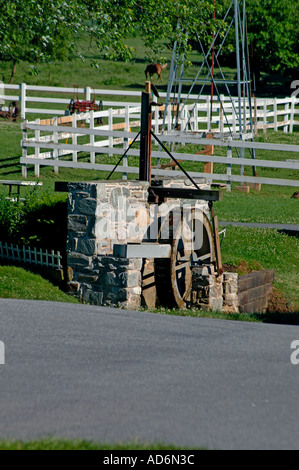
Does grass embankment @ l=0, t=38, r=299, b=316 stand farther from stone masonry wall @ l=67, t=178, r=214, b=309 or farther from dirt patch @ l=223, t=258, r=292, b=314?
stone masonry wall @ l=67, t=178, r=214, b=309

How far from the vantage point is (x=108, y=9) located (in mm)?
16859

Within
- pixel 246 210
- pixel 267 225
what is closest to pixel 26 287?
pixel 267 225

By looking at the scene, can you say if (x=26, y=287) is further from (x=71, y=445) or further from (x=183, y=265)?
(x=71, y=445)

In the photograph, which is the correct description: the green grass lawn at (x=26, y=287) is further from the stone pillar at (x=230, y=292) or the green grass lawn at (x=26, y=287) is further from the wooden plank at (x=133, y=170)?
the wooden plank at (x=133, y=170)

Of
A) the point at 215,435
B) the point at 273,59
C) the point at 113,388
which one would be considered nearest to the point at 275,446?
the point at 215,435

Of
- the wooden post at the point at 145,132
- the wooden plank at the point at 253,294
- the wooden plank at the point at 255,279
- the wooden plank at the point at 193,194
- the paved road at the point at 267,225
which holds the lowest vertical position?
the wooden plank at the point at 253,294

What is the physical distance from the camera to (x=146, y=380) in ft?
22.5

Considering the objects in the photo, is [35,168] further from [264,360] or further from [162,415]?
[162,415]

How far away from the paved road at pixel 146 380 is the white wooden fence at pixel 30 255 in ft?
7.46

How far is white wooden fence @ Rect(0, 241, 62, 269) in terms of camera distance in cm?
1225

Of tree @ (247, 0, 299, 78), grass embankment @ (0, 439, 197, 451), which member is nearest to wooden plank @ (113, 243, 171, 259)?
grass embankment @ (0, 439, 197, 451)

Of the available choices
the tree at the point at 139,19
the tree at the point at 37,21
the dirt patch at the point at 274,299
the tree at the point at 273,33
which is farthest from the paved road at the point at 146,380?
the tree at the point at 273,33

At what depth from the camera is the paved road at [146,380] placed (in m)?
5.59

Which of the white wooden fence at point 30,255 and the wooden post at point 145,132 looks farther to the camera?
the wooden post at point 145,132
